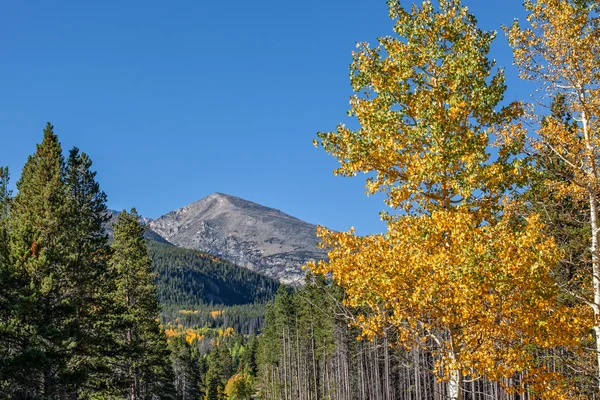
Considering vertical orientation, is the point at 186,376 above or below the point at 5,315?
below

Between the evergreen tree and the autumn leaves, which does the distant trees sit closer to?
the autumn leaves

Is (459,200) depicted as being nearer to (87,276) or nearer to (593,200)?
(593,200)

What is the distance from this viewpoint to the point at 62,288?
28469 mm

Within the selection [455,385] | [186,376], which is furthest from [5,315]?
[186,376]

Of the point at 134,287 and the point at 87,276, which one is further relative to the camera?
the point at 134,287

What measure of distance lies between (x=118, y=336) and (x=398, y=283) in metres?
29.3

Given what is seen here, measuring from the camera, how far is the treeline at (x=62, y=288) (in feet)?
79.5

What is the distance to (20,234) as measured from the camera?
83.5ft

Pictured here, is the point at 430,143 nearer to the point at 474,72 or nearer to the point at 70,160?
the point at 474,72

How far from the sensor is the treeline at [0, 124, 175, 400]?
24.2m

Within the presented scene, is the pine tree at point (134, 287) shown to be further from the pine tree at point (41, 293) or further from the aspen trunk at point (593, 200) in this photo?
the aspen trunk at point (593, 200)

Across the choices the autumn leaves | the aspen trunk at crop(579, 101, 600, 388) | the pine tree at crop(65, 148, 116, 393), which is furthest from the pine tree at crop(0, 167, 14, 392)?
the aspen trunk at crop(579, 101, 600, 388)

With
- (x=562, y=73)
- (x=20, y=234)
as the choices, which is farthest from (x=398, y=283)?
(x=20, y=234)

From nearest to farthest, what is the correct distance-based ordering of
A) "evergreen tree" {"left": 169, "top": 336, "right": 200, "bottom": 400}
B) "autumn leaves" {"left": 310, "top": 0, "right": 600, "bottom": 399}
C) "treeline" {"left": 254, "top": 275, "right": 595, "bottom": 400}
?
"autumn leaves" {"left": 310, "top": 0, "right": 600, "bottom": 399}
"treeline" {"left": 254, "top": 275, "right": 595, "bottom": 400}
"evergreen tree" {"left": 169, "top": 336, "right": 200, "bottom": 400}
